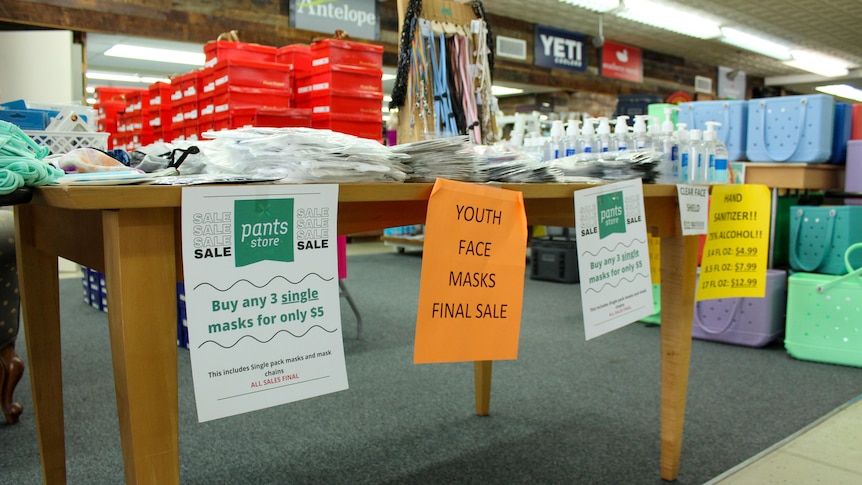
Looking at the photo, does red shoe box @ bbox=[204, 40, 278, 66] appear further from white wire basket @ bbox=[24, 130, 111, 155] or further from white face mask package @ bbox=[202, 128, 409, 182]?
white face mask package @ bbox=[202, 128, 409, 182]

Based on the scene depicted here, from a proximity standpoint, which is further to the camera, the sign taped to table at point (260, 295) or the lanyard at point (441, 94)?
the lanyard at point (441, 94)

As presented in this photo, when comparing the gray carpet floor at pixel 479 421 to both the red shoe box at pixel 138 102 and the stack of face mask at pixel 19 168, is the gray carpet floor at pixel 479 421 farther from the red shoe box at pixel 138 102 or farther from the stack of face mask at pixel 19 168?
the red shoe box at pixel 138 102

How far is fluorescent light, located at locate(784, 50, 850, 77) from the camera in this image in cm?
1036

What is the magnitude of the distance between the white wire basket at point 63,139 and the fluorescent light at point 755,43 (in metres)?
8.55

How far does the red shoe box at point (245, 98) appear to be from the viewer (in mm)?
3059

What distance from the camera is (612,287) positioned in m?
1.31

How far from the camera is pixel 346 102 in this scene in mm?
3225

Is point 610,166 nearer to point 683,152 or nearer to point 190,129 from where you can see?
point 683,152

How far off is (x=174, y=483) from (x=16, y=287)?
5.27 ft

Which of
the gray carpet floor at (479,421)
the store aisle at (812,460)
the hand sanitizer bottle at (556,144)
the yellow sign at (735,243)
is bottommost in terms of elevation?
the gray carpet floor at (479,421)

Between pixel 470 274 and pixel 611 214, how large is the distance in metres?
0.42

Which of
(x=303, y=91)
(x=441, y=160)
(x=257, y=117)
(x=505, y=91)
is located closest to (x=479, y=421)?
(x=441, y=160)

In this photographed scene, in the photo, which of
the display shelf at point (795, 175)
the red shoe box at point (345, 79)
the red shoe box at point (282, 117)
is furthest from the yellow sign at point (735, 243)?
the red shoe box at point (282, 117)

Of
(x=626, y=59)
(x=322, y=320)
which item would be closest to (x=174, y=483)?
(x=322, y=320)
